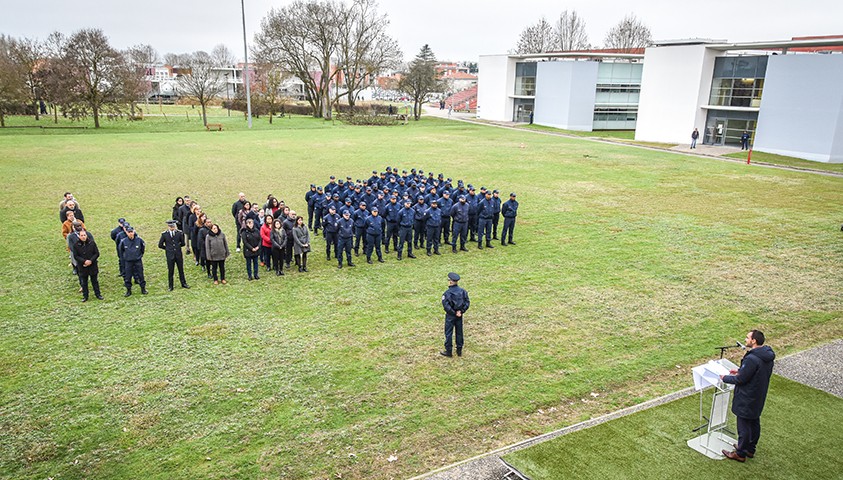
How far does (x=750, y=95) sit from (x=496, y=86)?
2960cm

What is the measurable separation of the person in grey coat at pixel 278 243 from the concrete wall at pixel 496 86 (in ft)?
169

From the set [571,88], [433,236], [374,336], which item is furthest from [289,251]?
[571,88]

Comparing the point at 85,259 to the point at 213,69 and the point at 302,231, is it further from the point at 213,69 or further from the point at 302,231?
the point at 213,69

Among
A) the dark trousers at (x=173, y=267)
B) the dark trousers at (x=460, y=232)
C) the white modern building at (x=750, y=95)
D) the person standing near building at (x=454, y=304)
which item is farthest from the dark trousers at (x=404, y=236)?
the white modern building at (x=750, y=95)

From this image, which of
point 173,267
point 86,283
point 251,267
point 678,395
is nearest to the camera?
point 678,395

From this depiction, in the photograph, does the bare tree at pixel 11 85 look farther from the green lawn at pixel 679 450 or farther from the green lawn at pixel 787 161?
the green lawn at pixel 787 161

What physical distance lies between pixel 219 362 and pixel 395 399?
3132 mm

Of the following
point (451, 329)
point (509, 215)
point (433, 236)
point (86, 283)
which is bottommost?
point (86, 283)

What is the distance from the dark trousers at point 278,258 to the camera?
13.0m

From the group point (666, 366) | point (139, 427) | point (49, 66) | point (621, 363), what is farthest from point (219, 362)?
point (49, 66)

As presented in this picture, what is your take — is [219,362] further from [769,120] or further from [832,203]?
[769,120]

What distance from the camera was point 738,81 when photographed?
38250 mm

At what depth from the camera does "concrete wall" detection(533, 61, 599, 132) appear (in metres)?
51.9

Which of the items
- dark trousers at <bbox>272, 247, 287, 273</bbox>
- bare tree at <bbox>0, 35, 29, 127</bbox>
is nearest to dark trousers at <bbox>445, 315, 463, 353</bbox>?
dark trousers at <bbox>272, 247, 287, 273</bbox>
